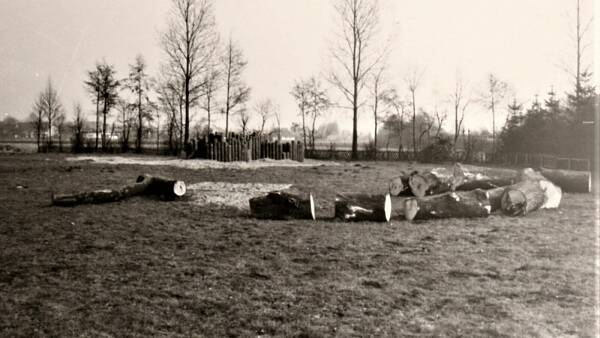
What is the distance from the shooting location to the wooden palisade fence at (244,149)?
2322 centimetres

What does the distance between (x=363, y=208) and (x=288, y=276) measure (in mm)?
3964

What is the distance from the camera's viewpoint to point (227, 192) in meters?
12.5

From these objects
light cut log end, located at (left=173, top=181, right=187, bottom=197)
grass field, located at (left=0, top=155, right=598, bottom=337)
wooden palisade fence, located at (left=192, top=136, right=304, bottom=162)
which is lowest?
grass field, located at (left=0, top=155, right=598, bottom=337)

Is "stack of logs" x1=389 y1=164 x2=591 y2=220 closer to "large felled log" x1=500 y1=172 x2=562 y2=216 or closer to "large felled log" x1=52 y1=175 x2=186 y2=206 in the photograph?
"large felled log" x1=500 y1=172 x2=562 y2=216

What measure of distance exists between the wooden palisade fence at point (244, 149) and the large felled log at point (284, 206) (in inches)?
554

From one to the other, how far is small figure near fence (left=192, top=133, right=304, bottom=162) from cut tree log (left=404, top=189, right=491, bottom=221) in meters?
14.7

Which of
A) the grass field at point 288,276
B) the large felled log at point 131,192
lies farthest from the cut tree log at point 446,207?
the large felled log at point 131,192

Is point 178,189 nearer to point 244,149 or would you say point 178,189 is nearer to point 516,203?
point 516,203

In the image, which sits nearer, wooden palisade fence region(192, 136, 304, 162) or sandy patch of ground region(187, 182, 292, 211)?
sandy patch of ground region(187, 182, 292, 211)

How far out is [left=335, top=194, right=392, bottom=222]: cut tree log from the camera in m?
9.05

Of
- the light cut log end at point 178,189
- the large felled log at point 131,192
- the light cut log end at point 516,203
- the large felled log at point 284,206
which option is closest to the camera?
the large felled log at point 284,206

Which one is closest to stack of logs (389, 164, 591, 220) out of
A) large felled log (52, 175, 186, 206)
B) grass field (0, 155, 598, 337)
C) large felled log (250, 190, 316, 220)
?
grass field (0, 155, 598, 337)

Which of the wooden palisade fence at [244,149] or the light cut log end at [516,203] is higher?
the wooden palisade fence at [244,149]

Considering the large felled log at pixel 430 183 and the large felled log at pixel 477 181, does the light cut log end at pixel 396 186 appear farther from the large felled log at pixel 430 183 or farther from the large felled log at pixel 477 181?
the large felled log at pixel 477 181
